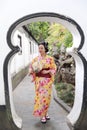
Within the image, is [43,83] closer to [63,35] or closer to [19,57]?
[63,35]

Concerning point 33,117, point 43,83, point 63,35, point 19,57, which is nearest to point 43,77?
point 43,83

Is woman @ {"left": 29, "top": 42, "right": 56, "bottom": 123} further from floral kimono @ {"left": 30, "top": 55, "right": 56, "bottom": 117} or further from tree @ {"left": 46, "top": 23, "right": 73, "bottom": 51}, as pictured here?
tree @ {"left": 46, "top": 23, "right": 73, "bottom": 51}

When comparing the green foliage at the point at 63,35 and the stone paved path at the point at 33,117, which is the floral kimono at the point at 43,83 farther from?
the green foliage at the point at 63,35

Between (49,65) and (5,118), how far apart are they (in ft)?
6.71

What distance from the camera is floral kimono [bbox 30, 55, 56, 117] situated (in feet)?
29.2

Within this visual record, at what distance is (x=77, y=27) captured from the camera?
290 inches

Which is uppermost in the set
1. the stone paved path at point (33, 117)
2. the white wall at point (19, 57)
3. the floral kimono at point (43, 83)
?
Result: the white wall at point (19, 57)

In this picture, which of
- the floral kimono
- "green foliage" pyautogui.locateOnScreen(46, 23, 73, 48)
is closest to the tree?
"green foliage" pyautogui.locateOnScreen(46, 23, 73, 48)

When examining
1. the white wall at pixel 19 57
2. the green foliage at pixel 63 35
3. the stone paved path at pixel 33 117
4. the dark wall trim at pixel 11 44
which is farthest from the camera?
the white wall at pixel 19 57

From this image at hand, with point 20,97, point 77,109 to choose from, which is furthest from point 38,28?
point 77,109

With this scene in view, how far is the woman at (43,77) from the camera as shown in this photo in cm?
889

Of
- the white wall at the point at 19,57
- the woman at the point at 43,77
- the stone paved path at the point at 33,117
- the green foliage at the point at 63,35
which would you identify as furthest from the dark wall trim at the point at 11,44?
the green foliage at the point at 63,35

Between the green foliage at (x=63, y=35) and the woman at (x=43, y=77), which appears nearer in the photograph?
the woman at (x=43, y=77)

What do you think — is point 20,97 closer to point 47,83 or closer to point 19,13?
point 47,83
